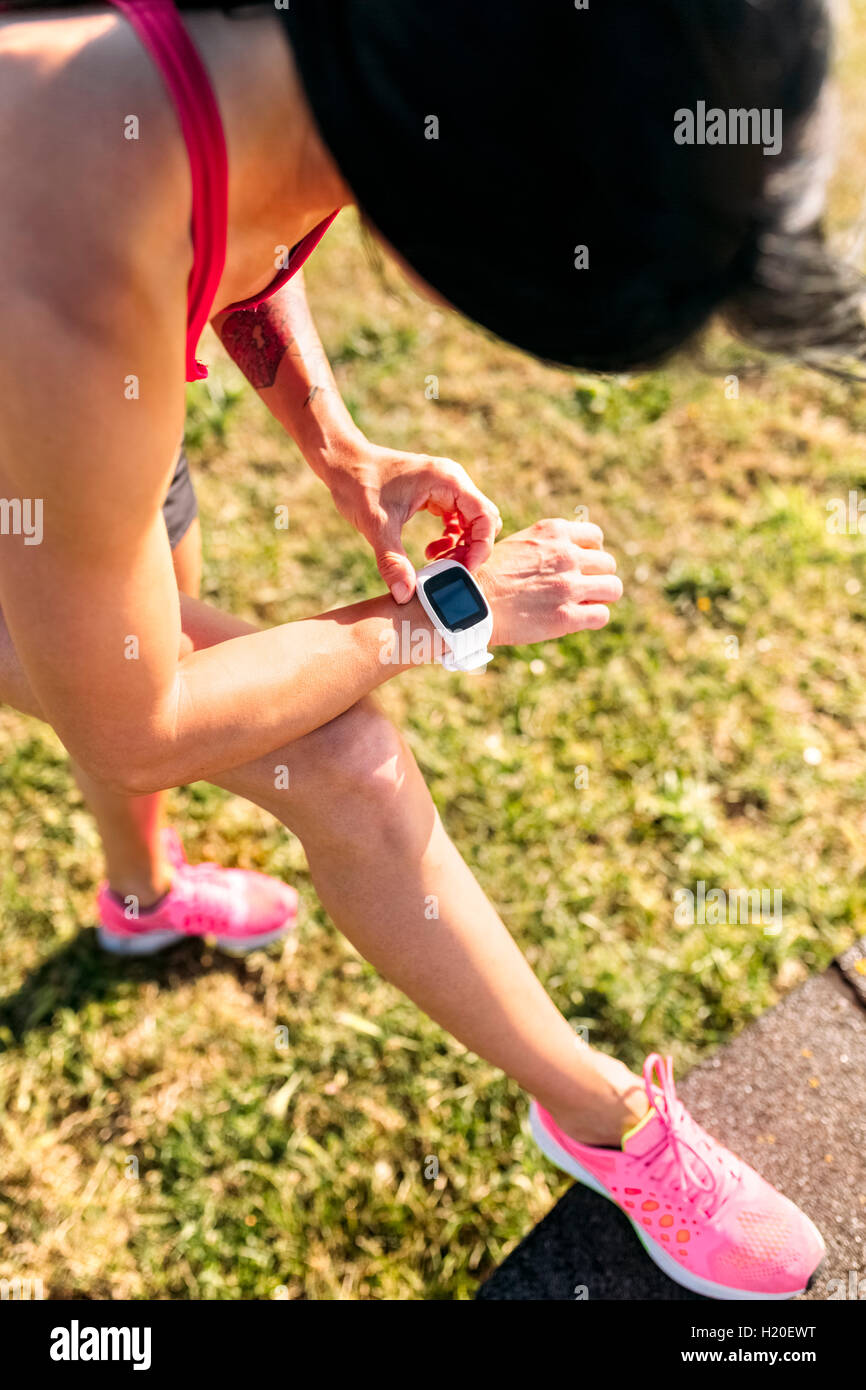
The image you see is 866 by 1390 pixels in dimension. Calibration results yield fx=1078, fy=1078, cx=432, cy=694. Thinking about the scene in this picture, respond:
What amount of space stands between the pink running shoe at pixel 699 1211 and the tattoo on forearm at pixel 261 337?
143 centimetres

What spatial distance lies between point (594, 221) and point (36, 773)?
2196 mm

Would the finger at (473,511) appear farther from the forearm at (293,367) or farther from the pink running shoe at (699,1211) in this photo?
the pink running shoe at (699,1211)

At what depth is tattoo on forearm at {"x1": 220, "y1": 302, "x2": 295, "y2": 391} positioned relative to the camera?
185cm

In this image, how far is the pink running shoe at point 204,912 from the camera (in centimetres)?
241

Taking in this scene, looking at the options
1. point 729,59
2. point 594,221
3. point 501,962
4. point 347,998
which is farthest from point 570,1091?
point 729,59

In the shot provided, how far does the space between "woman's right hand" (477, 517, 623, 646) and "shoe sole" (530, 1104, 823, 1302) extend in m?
0.99

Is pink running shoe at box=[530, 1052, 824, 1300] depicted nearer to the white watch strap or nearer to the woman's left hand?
the white watch strap

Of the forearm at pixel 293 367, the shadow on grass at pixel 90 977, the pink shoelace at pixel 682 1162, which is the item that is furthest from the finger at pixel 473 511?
the shadow on grass at pixel 90 977

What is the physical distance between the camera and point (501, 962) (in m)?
1.78

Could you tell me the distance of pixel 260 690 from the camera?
149 cm

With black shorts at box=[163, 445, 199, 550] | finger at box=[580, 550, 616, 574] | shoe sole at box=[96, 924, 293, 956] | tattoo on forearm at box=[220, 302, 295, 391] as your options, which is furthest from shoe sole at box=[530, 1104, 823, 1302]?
tattoo on forearm at box=[220, 302, 295, 391]

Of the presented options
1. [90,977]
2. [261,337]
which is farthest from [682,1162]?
[261,337]

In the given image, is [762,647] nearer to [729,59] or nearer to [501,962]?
[501,962]

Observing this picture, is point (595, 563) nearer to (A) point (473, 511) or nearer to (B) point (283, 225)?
(A) point (473, 511)
